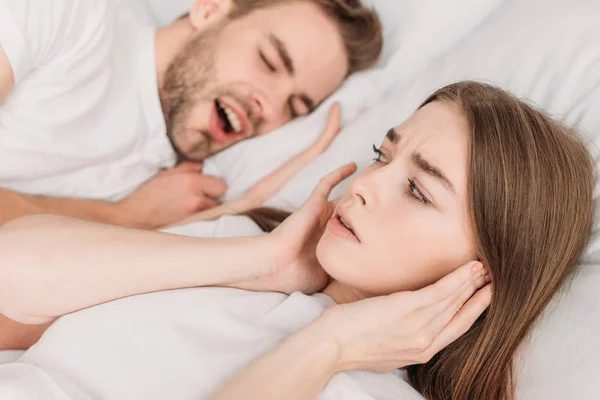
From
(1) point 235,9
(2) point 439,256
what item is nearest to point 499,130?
(2) point 439,256

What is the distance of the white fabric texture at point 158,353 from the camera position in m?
0.94

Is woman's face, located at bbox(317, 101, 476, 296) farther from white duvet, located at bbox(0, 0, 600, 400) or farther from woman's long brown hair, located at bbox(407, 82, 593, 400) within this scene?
white duvet, located at bbox(0, 0, 600, 400)

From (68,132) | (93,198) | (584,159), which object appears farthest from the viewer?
(93,198)

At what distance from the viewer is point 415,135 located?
104 cm

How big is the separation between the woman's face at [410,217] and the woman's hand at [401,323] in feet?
0.18

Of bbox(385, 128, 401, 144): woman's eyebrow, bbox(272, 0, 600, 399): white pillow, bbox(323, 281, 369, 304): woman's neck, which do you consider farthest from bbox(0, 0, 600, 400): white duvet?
bbox(385, 128, 401, 144): woman's eyebrow

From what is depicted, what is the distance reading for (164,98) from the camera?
5.35 ft

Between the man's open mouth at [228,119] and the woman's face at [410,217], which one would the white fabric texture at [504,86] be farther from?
the woman's face at [410,217]

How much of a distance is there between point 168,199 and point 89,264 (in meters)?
0.65

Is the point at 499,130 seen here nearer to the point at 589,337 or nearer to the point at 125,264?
the point at 589,337

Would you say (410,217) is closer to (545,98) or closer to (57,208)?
(545,98)

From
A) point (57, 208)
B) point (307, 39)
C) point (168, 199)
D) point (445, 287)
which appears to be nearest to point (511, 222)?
point (445, 287)

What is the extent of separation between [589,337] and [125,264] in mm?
823

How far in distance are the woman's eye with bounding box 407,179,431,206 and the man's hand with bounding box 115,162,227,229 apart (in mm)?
797
